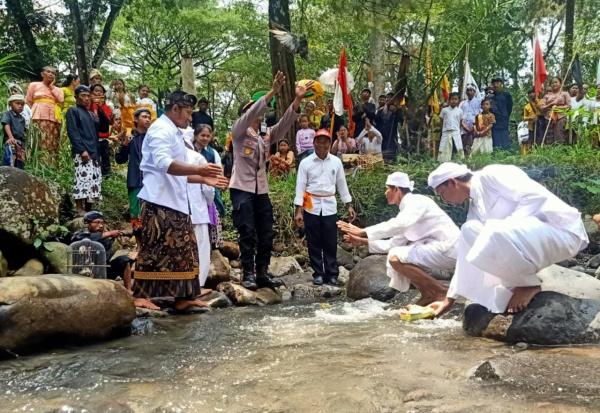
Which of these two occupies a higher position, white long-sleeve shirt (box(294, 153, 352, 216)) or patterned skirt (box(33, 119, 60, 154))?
patterned skirt (box(33, 119, 60, 154))

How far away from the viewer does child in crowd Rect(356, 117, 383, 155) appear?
34.0 ft

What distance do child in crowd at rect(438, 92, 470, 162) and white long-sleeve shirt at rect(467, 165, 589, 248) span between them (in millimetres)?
7343

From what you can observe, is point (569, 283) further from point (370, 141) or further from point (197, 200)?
point (370, 141)

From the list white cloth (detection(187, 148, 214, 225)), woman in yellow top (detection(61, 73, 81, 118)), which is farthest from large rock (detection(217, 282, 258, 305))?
woman in yellow top (detection(61, 73, 81, 118))

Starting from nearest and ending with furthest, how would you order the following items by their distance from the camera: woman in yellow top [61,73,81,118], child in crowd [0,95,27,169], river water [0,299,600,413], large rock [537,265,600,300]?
river water [0,299,600,413], large rock [537,265,600,300], child in crowd [0,95,27,169], woman in yellow top [61,73,81,118]

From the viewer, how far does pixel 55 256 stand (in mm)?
5734

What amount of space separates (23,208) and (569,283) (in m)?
4.66

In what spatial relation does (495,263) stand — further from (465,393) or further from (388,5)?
(388,5)

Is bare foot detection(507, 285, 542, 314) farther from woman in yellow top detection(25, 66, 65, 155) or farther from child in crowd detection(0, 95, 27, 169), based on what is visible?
woman in yellow top detection(25, 66, 65, 155)

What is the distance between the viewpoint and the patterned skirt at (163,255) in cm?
471

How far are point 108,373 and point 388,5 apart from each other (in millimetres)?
7985

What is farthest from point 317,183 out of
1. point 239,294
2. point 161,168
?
point 161,168

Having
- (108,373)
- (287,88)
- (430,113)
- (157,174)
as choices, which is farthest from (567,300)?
(430,113)

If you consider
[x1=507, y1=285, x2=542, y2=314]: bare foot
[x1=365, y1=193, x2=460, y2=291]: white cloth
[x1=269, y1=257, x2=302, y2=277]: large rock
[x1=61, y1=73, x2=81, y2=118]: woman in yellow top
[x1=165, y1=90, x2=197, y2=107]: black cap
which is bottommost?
[x1=269, y1=257, x2=302, y2=277]: large rock
